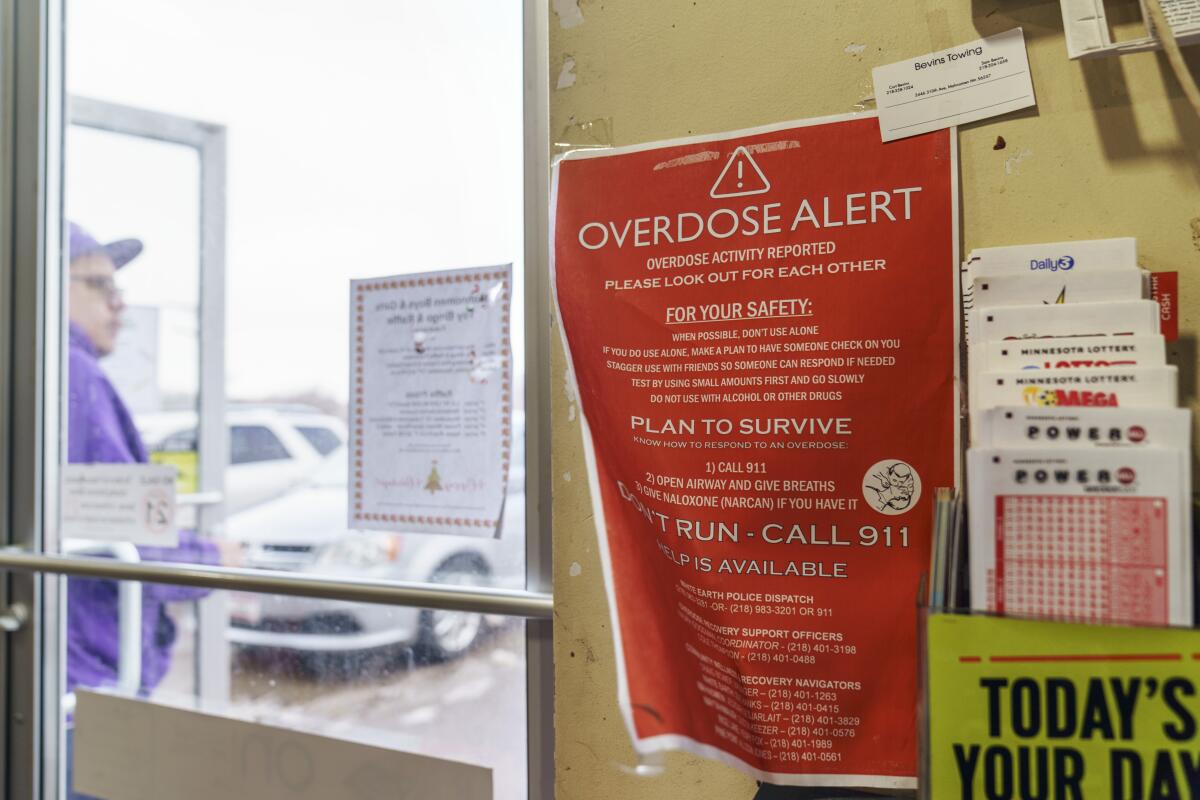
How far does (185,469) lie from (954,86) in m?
1.34

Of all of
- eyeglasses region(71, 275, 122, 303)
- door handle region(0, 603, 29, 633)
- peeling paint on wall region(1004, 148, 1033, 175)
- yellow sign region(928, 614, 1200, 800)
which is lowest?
door handle region(0, 603, 29, 633)

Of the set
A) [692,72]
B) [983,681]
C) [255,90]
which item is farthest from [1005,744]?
[255,90]

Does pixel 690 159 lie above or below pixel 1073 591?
above

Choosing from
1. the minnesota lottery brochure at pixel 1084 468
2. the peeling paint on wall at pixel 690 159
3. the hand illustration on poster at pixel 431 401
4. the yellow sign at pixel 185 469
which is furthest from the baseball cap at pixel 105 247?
the minnesota lottery brochure at pixel 1084 468

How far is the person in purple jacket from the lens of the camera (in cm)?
149

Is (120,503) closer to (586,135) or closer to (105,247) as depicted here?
(105,247)

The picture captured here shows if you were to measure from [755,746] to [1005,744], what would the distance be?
0.24 m

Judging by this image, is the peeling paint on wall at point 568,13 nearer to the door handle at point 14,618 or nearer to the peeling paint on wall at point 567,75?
the peeling paint on wall at point 567,75

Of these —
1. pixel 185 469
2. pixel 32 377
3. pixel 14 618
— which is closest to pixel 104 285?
pixel 32 377

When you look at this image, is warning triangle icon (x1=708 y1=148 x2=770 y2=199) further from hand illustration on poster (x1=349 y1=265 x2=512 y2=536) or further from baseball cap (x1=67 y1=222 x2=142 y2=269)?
baseball cap (x1=67 y1=222 x2=142 y2=269)

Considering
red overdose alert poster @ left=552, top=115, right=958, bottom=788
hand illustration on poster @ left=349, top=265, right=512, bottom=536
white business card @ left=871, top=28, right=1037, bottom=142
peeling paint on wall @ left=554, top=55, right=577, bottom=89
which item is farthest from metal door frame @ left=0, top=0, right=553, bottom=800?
white business card @ left=871, top=28, right=1037, bottom=142

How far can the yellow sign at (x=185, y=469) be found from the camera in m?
1.45

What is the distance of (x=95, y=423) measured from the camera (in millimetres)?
1520

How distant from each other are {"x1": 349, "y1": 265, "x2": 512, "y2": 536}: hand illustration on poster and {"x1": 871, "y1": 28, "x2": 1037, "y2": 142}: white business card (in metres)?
0.59
